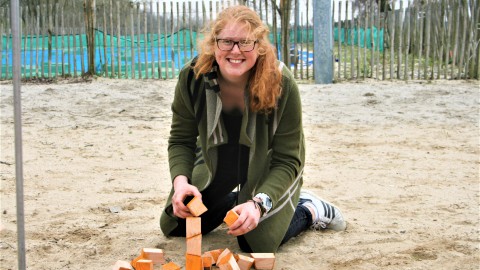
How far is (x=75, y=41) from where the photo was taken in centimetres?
925

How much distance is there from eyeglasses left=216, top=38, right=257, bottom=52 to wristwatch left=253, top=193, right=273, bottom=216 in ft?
1.85

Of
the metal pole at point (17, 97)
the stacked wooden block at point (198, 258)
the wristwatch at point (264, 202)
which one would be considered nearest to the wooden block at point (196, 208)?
the stacked wooden block at point (198, 258)

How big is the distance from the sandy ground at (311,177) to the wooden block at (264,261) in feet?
0.34

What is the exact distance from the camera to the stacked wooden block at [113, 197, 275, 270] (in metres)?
2.36

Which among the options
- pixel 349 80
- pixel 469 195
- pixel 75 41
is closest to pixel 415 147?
pixel 469 195

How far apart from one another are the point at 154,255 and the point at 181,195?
260 millimetres

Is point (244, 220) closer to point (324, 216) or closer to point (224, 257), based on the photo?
point (224, 257)

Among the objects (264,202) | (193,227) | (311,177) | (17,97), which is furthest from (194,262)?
(311,177)

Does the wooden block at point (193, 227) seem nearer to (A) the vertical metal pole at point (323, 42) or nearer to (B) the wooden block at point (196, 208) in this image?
(B) the wooden block at point (196, 208)

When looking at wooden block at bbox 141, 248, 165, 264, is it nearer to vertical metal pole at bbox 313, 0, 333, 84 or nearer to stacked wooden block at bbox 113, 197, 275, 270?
stacked wooden block at bbox 113, 197, 275, 270

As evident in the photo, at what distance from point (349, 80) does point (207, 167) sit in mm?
6695

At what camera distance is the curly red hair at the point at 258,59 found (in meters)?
2.46

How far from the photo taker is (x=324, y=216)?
3.04m

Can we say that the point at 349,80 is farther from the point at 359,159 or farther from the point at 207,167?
the point at 207,167
